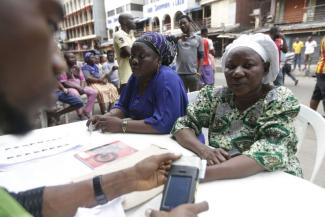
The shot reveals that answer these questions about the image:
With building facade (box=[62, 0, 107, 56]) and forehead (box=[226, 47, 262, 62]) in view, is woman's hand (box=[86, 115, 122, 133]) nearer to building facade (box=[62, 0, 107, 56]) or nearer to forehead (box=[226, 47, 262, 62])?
forehead (box=[226, 47, 262, 62])

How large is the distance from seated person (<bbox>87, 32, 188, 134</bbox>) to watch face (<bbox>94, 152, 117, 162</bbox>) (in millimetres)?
343

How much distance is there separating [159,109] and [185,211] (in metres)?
0.93

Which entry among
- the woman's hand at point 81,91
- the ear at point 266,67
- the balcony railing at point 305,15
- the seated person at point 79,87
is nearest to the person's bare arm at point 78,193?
the ear at point 266,67

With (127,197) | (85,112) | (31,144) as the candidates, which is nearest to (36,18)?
(127,197)

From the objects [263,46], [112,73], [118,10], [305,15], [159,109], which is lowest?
[112,73]

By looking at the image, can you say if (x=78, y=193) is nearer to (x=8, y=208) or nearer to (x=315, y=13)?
(x=8, y=208)

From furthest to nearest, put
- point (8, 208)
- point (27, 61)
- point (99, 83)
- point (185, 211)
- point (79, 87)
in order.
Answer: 1. point (99, 83)
2. point (79, 87)
3. point (185, 211)
4. point (8, 208)
5. point (27, 61)

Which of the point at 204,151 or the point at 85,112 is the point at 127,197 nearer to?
the point at 204,151

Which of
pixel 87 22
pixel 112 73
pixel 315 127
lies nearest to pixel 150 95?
pixel 315 127

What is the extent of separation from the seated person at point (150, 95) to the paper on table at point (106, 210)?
70 cm

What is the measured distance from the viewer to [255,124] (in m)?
1.29

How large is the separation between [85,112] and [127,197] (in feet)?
11.9

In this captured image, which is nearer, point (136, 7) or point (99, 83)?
point (99, 83)

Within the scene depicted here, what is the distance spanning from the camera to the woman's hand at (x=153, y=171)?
0.94m
